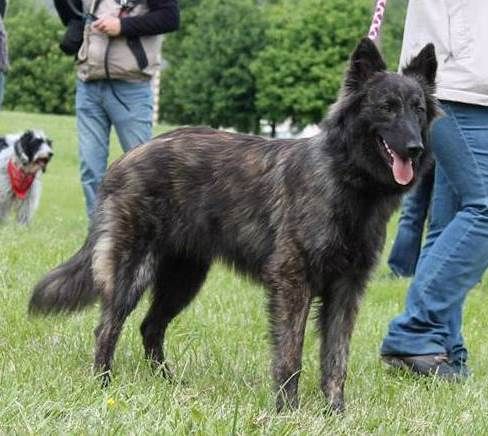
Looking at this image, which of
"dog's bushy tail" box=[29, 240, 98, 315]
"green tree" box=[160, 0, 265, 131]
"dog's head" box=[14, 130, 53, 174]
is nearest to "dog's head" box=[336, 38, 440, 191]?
"dog's bushy tail" box=[29, 240, 98, 315]

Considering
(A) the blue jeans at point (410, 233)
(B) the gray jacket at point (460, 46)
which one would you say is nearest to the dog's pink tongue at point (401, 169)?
(B) the gray jacket at point (460, 46)

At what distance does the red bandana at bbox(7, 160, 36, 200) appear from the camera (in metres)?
13.5

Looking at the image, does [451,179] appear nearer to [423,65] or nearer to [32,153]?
[423,65]

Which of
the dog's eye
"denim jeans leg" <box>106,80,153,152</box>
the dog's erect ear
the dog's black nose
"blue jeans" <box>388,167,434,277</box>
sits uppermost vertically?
the dog's erect ear

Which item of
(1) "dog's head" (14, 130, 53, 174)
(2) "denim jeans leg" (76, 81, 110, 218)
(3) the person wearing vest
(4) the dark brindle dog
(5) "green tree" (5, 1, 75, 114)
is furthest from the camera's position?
(5) "green tree" (5, 1, 75, 114)

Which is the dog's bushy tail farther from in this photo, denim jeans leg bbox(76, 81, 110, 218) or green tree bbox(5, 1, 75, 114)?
green tree bbox(5, 1, 75, 114)

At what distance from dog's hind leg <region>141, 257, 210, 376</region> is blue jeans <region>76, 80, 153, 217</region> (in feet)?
8.21

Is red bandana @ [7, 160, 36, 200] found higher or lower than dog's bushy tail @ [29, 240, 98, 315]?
lower

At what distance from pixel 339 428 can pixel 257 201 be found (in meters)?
1.24

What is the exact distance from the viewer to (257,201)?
463 cm

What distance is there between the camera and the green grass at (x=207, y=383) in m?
3.49

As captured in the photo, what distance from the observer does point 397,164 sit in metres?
4.29

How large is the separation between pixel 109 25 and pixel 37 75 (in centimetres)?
6100

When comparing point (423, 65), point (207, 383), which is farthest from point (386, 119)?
point (207, 383)
